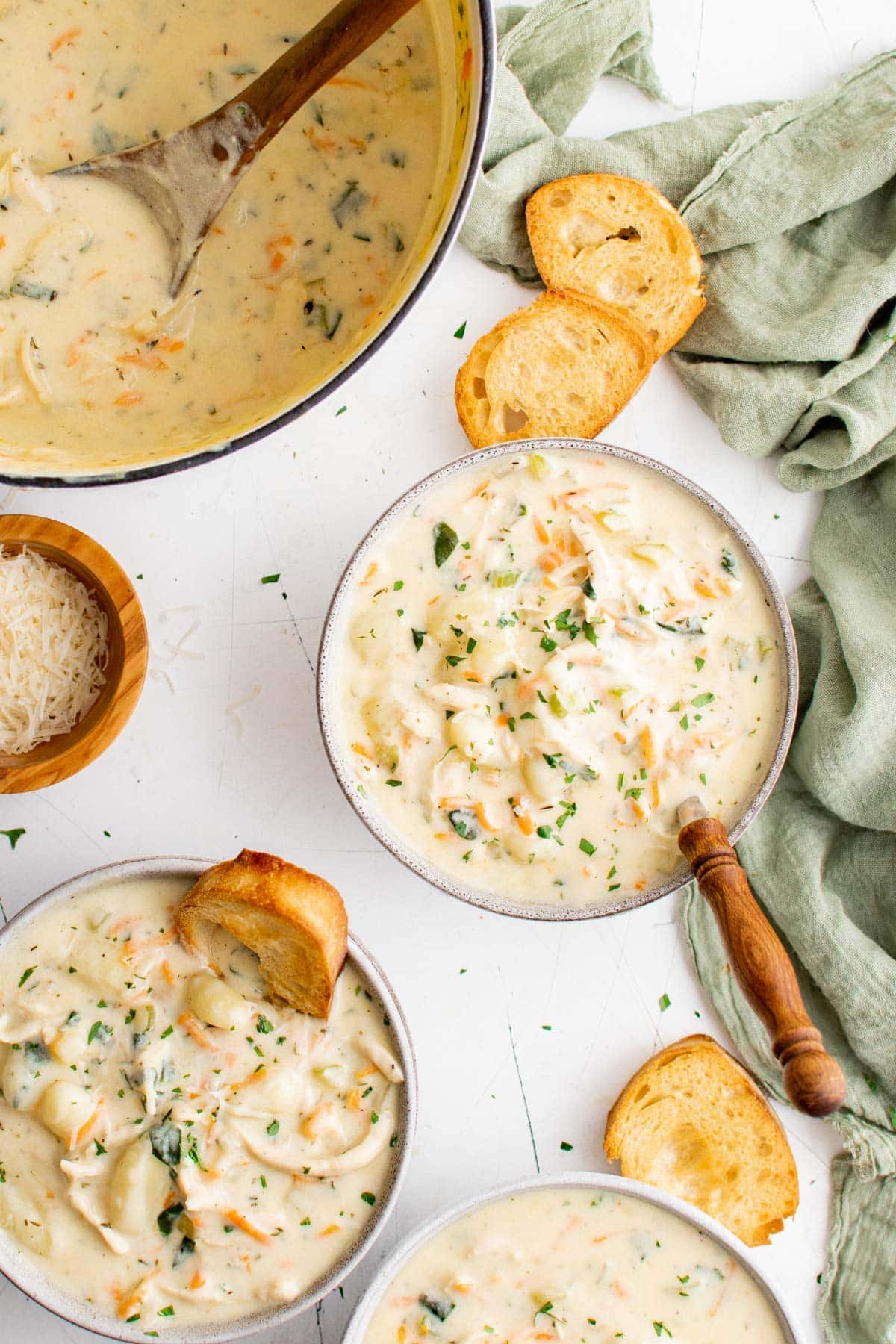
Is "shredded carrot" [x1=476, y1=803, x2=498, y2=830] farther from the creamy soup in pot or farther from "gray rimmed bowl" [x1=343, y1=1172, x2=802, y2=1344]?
the creamy soup in pot

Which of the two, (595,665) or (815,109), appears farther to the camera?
(815,109)

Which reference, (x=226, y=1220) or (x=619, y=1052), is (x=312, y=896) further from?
(x=619, y=1052)

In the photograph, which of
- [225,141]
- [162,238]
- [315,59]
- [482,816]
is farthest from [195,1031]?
[315,59]

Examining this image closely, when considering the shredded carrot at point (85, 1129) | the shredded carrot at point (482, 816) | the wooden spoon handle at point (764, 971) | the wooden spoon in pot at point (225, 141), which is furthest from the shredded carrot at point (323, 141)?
the shredded carrot at point (85, 1129)

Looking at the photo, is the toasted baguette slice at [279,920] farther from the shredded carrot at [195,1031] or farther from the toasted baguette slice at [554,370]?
the toasted baguette slice at [554,370]

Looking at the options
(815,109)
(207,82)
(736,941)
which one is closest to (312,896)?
(736,941)
